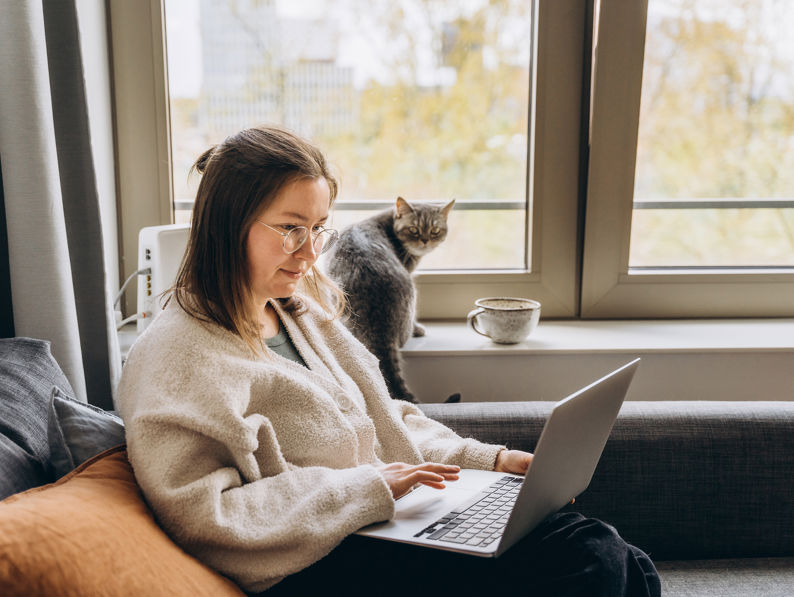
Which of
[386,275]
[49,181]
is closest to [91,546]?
[49,181]

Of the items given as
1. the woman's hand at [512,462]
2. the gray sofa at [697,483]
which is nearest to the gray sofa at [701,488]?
the gray sofa at [697,483]

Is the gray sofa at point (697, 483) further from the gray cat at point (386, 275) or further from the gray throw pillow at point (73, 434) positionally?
the gray throw pillow at point (73, 434)

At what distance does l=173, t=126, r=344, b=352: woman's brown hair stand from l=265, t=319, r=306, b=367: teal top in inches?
4.3

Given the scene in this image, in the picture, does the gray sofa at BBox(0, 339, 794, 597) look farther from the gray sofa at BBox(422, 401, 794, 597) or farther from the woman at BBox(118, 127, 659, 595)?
the woman at BBox(118, 127, 659, 595)

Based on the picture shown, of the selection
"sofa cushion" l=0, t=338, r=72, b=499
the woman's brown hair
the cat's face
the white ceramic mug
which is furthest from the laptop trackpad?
the cat's face

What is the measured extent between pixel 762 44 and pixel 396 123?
3.33ft

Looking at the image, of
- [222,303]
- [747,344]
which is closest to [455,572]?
[222,303]

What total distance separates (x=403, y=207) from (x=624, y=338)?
2.22ft

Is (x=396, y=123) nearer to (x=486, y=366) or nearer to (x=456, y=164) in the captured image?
(x=456, y=164)

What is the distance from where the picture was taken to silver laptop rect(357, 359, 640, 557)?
86 centimetres

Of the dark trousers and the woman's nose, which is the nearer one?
the dark trousers

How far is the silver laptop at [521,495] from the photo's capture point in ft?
2.81

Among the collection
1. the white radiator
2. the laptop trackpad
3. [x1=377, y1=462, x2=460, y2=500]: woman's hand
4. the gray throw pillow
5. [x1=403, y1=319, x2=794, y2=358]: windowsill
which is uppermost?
the white radiator

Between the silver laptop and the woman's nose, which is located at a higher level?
the woman's nose
